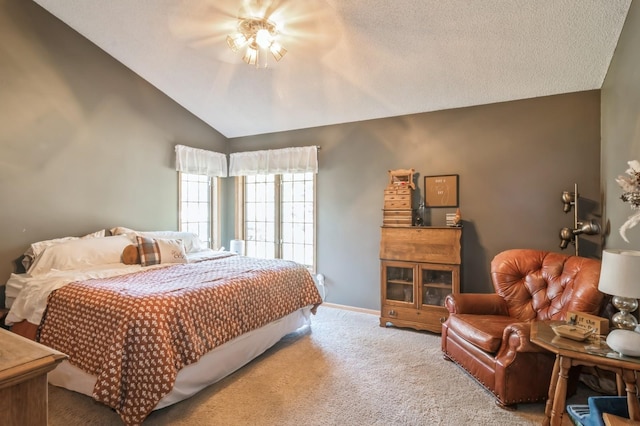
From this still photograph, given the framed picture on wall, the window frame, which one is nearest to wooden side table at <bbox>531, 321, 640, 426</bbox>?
the framed picture on wall

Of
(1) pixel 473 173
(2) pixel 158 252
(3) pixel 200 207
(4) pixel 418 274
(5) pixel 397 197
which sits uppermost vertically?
(1) pixel 473 173

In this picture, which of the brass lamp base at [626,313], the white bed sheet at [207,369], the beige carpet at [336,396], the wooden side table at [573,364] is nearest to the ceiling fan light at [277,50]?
the white bed sheet at [207,369]

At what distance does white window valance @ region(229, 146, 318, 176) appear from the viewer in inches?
180

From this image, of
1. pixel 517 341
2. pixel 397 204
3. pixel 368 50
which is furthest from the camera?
pixel 397 204

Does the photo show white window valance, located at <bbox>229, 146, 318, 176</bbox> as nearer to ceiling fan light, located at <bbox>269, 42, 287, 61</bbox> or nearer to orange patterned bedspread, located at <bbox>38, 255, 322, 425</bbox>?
ceiling fan light, located at <bbox>269, 42, 287, 61</bbox>

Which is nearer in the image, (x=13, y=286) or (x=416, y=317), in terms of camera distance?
(x=13, y=286)

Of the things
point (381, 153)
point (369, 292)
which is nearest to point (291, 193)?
point (381, 153)

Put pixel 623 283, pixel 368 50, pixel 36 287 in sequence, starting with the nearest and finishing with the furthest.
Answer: pixel 623 283, pixel 36 287, pixel 368 50

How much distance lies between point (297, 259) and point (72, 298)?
9.60 feet

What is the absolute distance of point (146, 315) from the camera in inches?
76.9

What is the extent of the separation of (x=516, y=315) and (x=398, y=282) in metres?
1.20

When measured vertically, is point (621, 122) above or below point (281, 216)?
above

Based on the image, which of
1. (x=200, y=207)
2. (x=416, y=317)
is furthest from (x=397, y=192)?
(x=200, y=207)

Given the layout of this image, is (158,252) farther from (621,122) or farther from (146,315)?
(621,122)
